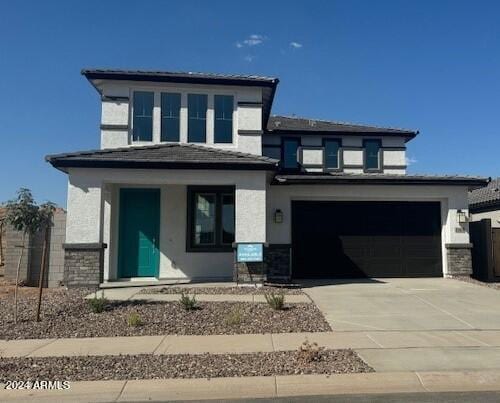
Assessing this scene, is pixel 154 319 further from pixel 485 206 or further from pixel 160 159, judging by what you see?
pixel 485 206

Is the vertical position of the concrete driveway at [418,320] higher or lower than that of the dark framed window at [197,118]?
lower

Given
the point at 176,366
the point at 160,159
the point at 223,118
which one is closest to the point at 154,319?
the point at 176,366

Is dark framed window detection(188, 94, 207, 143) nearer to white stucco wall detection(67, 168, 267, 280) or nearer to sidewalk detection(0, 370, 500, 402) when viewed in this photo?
white stucco wall detection(67, 168, 267, 280)

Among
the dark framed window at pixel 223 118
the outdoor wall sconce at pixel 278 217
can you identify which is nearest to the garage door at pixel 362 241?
the outdoor wall sconce at pixel 278 217

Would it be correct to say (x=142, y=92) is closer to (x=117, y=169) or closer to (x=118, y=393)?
(x=117, y=169)

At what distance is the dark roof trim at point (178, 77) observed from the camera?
1524cm

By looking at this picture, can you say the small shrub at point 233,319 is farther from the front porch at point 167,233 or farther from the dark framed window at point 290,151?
the dark framed window at point 290,151

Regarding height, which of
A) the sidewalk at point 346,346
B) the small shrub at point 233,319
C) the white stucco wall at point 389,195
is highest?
the white stucco wall at point 389,195

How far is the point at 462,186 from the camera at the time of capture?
16531mm

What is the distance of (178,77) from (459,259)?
11.5 metres

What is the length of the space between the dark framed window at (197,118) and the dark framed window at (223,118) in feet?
1.23

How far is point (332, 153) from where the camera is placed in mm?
21875

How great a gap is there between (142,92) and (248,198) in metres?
5.34

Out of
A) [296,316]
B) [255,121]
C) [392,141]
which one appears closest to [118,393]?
[296,316]
